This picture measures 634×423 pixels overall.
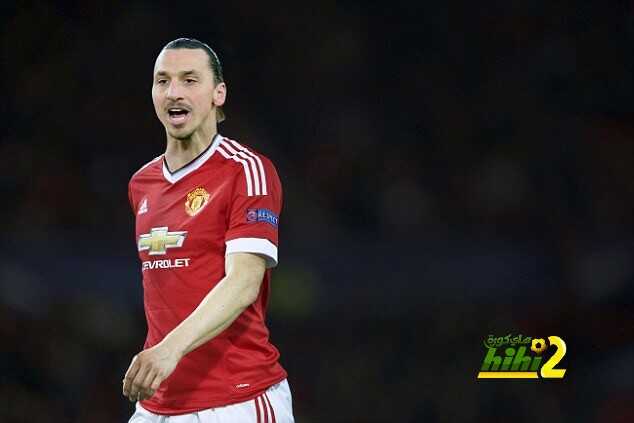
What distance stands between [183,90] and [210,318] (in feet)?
2.91

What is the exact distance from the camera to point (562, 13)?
6.96 m

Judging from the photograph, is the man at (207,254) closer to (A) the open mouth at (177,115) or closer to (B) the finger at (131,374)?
(A) the open mouth at (177,115)

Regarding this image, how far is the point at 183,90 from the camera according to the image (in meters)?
3.25

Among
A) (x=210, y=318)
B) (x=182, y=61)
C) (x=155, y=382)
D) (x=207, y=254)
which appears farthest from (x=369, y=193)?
(x=155, y=382)

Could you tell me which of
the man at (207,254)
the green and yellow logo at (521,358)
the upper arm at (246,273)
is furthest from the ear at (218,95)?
the green and yellow logo at (521,358)

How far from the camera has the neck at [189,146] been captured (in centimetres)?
329

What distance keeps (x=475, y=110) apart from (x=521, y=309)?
154cm

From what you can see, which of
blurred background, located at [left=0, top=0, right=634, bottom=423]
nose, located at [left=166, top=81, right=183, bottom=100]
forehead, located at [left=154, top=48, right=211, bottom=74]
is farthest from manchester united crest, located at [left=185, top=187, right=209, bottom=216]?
blurred background, located at [left=0, top=0, right=634, bottom=423]

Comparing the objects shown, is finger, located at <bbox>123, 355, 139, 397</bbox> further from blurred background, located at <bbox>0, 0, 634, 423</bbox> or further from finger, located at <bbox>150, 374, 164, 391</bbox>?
blurred background, located at <bbox>0, 0, 634, 423</bbox>

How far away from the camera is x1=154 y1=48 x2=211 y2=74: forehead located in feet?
10.7

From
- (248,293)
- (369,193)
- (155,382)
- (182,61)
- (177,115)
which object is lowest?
(369,193)

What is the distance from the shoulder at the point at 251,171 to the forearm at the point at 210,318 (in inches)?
14.2

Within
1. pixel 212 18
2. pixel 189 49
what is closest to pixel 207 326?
pixel 189 49

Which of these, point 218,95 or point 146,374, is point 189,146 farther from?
point 146,374
